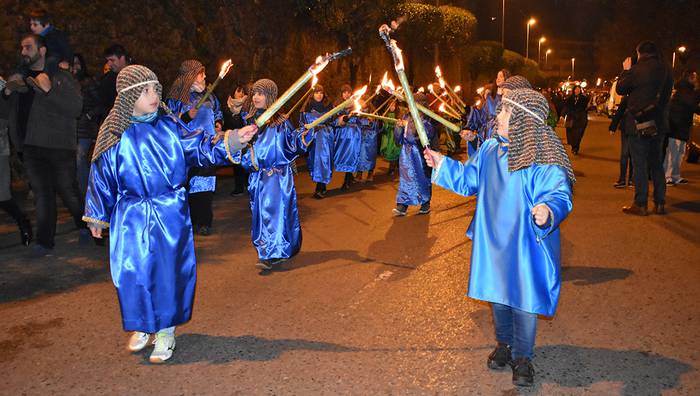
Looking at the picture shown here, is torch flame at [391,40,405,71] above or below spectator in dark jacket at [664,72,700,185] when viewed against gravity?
above

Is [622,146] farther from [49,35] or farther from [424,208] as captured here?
[49,35]

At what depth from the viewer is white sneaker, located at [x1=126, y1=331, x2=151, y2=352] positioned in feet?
14.4

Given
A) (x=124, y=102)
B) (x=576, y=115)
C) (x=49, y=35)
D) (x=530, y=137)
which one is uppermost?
(x=49, y=35)

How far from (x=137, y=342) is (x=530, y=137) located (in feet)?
9.49

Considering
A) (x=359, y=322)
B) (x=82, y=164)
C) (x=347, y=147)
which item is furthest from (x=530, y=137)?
(x=347, y=147)

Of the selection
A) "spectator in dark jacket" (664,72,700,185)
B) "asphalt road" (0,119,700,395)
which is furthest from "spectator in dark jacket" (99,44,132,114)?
"spectator in dark jacket" (664,72,700,185)

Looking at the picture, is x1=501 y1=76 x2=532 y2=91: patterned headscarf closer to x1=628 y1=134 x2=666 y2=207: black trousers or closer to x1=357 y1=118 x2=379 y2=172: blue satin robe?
x1=628 y1=134 x2=666 y2=207: black trousers

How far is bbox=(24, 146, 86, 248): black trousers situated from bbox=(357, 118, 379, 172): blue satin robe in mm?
6194

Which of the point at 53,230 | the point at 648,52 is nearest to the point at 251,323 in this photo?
the point at 53,230

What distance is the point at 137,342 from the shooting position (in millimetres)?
4406

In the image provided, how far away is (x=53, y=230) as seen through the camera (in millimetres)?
7000

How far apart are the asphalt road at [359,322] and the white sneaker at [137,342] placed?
0.05m

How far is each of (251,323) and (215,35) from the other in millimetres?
11571

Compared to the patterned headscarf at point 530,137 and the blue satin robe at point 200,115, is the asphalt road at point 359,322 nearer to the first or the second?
the blue satin robe at point 200,115
